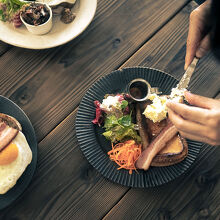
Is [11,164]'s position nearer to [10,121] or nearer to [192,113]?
[10,121]

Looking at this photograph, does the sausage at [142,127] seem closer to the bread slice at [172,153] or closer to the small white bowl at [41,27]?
the bread slice at [172,153]

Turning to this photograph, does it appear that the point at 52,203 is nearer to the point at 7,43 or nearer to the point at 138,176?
the point at 138,176

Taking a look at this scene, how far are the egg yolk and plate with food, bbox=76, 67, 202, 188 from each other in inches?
14.9

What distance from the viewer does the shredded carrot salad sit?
174cm

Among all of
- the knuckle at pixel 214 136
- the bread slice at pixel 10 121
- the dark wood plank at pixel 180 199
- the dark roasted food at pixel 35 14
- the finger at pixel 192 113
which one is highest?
the dark roasted food at pixel 35 14

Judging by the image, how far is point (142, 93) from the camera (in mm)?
1814

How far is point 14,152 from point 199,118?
0.95 m

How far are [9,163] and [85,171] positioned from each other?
464 mm

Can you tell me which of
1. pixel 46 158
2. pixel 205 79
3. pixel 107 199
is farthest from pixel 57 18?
pixel 107 199

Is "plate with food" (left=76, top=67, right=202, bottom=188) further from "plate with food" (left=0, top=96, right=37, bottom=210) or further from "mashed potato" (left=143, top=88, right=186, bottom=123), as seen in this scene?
"plate with food" (left=0, top=96, right=37, bottom=210)

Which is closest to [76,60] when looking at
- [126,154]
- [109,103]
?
[109,103]

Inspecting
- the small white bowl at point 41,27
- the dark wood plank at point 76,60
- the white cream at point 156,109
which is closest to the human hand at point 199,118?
the white cream at point 156,109

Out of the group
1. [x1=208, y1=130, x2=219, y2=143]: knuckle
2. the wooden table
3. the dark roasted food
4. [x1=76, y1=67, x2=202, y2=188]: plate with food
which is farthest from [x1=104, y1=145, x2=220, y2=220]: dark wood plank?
the dark roasted food

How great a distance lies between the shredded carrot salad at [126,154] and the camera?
1739 mm
